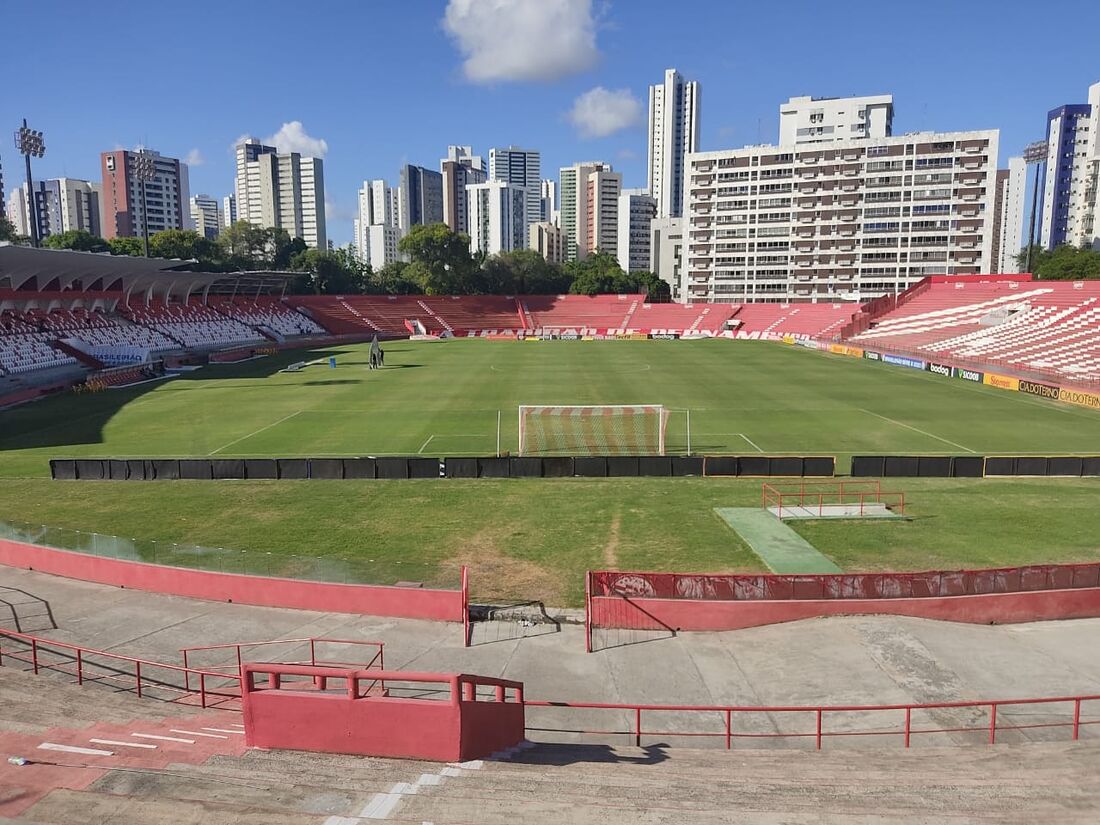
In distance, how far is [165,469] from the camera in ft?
102

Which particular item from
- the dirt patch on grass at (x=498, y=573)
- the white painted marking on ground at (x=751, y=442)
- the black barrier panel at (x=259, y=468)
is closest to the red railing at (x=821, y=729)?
the dirt patch on grass at (x=498, y=573)

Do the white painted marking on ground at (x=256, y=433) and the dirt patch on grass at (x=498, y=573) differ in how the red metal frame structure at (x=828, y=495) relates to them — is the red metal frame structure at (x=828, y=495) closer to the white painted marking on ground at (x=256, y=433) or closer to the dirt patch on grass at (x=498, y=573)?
the dirt patch on grass at (x=498, y=573)

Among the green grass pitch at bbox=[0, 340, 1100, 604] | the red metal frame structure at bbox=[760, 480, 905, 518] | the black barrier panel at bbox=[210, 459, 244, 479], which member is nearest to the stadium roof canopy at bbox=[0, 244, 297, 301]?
the green grass pitch at bbox=[0, 340, 1100, 604]

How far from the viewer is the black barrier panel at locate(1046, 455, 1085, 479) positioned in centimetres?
3061

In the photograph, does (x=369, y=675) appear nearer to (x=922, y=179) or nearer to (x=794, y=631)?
(x=794, y=631)

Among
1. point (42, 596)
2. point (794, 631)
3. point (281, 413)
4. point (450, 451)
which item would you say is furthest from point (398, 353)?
point (794, 631)

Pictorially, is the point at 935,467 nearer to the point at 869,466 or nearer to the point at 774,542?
the point at 869,466

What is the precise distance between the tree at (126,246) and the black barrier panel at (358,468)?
105409mm

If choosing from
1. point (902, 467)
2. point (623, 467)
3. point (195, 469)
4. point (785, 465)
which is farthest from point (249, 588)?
point (902, 467)

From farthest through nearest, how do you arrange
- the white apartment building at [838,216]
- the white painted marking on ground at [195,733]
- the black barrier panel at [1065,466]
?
1. the white apartment building at [838,216]
2. the black barrier panel at [1065,466]
3. the white painted marking on ground at [195,733]

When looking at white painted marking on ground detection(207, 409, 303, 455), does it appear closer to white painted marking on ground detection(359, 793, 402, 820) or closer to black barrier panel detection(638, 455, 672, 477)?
black barrier panel detection(638, 455, 672, 477)

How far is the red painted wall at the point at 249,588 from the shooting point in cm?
1817

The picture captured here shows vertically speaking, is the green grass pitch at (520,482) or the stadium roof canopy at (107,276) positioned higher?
the stadium roof canopy at (107,276)

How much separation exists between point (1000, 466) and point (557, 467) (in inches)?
710
